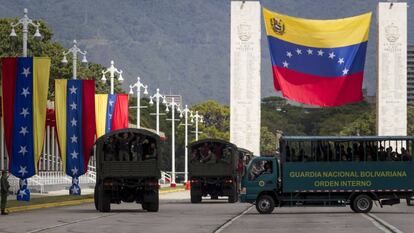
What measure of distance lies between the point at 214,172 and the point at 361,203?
1687cm

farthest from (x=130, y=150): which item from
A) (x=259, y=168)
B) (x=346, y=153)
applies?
(x=346, y=153)

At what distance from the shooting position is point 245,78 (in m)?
105

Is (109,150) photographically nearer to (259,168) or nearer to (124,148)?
(124,148)

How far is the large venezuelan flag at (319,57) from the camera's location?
98688 mm

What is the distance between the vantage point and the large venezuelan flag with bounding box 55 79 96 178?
208 ft

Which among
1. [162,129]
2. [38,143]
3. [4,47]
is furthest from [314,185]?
[162,129]

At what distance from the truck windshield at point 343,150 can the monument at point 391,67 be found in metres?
54.6

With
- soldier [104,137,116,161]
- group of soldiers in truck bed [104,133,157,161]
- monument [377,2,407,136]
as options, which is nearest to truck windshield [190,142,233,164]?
group of soldiers in truck bed [104,133,157,161]

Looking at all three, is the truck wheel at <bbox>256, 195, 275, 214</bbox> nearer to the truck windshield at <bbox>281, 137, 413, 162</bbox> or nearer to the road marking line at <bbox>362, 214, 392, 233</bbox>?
the truck windshield at <bbox>281, 137, 413, 162</bbox>

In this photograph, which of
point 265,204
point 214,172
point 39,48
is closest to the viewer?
point 265,204

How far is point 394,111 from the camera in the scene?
10369cm

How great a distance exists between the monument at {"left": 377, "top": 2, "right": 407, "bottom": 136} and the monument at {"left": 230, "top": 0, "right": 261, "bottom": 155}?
10447mm

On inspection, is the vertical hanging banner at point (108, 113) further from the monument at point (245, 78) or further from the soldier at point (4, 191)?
the monument at point (245, 78)

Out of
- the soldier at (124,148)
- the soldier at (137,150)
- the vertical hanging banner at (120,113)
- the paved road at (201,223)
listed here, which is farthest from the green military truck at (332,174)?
the vertical hanging banner at (120,113)
